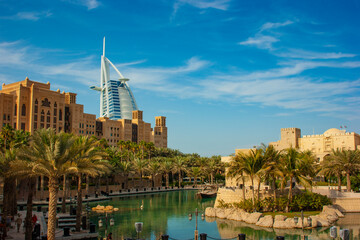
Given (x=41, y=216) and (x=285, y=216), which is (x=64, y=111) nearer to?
(x=41, y=216)

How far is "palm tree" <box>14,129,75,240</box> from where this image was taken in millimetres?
22312

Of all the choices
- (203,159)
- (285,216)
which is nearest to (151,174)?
(203,159)

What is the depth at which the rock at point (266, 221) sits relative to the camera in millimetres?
32609

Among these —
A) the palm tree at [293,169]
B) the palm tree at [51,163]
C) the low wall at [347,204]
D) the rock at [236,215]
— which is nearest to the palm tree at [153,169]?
the rock at [236,215]

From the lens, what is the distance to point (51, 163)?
73.7 ft

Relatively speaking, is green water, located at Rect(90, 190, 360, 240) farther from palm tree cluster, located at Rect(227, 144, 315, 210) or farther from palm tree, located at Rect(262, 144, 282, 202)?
palm tree, located at Rect(262, 144, 282, 202)

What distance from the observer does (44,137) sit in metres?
24.3

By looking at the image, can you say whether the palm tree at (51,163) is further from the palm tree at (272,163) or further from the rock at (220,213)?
the palm tree at (272,163)

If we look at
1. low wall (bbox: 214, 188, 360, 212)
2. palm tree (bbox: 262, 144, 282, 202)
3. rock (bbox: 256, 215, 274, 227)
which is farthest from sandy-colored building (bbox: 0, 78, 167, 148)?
rock (bbox: 256, 215, 274, 227)

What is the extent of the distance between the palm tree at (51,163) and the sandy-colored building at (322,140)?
283 ft

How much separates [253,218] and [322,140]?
8288 centimetres

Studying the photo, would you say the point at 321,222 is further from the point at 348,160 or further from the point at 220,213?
the point at 348,160

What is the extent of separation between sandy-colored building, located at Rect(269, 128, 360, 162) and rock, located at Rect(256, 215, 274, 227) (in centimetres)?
7025

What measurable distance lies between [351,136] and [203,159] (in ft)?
147
